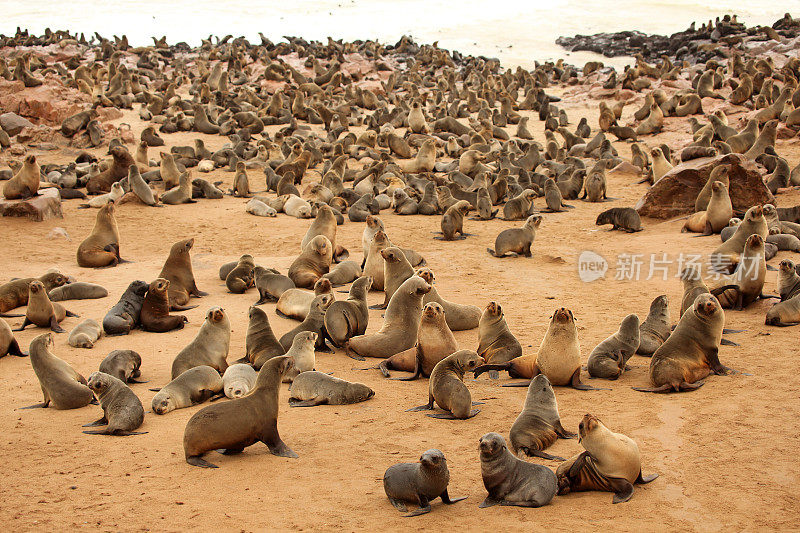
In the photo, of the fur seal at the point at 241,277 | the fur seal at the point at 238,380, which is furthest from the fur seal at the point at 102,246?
the fur seal at the point at 238,380

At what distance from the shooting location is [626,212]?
11281 mm

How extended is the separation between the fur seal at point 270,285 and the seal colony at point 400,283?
33mm

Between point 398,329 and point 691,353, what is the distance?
2.48m

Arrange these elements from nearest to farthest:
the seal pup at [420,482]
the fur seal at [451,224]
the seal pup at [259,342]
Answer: the seal pup at [420,482], the seal pup at [259,342], the fur seal at [451,224]

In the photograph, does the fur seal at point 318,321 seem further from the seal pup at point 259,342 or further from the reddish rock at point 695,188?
the reddish rock at point 695,188

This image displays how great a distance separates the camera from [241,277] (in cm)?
890

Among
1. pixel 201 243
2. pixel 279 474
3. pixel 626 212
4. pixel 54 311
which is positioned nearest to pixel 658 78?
pixel 626 212

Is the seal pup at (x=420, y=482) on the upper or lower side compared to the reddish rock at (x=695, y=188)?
lower

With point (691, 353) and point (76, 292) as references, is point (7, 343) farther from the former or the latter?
point (691, 353)

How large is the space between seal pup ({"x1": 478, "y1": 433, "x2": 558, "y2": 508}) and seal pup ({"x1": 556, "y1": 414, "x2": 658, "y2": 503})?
175 millimetres

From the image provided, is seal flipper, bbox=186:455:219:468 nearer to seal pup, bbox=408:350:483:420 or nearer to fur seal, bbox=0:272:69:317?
seal pup, bbox=408:350:483:420

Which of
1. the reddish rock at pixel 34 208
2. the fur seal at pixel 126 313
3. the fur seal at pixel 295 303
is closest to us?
the fur seal at pixel 126 313

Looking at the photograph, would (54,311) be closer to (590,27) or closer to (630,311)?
(630,311)

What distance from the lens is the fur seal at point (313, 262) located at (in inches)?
348
